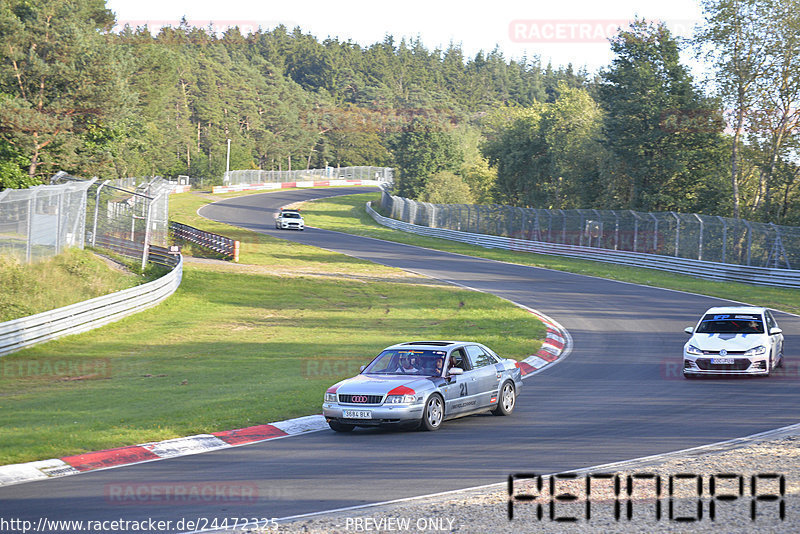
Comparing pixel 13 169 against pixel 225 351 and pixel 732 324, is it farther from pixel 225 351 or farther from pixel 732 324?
pixel 732 324

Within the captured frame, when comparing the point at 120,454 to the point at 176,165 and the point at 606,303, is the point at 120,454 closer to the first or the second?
the point at 606,303

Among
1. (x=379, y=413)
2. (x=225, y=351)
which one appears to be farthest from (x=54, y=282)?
(x=379, y=413)

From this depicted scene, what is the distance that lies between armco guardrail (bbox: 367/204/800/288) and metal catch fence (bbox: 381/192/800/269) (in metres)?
0.68

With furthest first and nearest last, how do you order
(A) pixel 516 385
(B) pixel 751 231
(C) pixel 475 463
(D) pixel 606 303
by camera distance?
1. (B) pixel 751 231
2. (D) pixel 606 303
3. (A) pixel 516 385
4. (C) pixel 475 463

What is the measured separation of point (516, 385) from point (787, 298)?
22026 mm

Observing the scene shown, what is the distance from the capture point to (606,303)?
102ft

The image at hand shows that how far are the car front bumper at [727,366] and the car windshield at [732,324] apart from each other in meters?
1.09

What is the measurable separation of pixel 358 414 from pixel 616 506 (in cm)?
533

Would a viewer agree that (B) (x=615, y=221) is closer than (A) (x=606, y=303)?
No

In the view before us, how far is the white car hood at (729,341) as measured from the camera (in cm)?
1823

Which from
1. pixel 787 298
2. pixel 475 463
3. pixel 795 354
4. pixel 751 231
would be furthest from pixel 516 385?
pixel 751 231

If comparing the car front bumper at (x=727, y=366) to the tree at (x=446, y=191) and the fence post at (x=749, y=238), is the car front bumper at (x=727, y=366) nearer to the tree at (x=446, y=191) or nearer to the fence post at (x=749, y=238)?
the fence post at (x=749, y=238)

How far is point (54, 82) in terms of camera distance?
4334 cm

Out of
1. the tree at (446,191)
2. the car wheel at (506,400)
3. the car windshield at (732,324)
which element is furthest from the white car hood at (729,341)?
the tree at (446,191)
